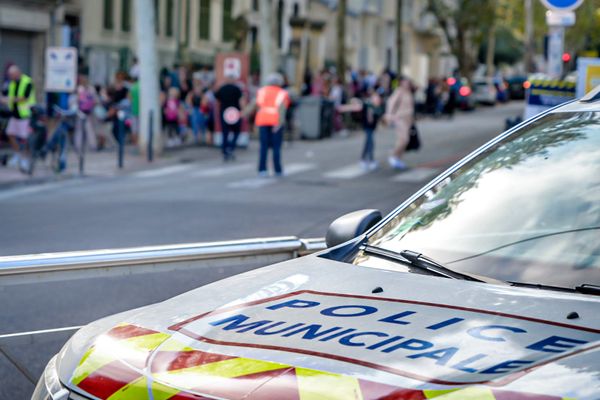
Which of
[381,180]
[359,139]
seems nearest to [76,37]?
[359,139]

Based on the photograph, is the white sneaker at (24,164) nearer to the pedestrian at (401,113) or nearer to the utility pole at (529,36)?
the pedestrian at (401,113)

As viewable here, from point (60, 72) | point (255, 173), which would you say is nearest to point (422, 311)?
point (255, 173)

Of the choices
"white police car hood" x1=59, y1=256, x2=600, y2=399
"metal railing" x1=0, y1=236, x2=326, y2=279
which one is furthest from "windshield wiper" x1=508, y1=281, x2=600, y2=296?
"metal railing" x1=0, y1=236, x2=326, y2=279

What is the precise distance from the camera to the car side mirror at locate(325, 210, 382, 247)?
4438mm

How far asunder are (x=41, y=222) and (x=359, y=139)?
2067 centimetres

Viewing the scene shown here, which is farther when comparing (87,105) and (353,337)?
Answer: (87,105)

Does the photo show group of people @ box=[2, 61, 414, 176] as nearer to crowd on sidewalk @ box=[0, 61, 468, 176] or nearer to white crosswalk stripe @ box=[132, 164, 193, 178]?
crowd on sidewalk @ box=[0, 61, 468, 176]

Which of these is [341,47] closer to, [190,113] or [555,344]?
[190,113]

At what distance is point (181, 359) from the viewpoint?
321 cm

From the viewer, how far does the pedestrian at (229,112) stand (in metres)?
25.0

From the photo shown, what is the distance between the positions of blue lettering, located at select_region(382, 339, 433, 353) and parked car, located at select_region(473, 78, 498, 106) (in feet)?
207

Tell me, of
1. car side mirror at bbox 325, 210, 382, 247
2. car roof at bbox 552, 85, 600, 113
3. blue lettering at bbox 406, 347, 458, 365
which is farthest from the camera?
car side mirror at bbox 325, 210, 382, 247

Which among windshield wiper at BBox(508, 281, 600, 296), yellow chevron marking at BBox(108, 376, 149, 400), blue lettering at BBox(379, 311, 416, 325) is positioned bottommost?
yellow chevron marking at BBox(108, 376, 149, 400)

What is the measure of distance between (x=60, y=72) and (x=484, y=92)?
47.8 meters
